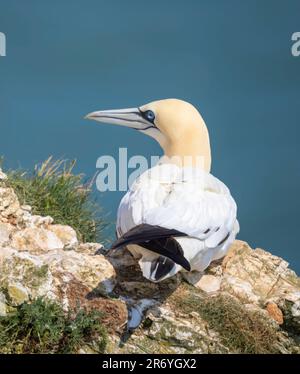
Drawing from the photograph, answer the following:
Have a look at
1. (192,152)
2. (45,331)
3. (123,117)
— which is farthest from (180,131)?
(45,331)

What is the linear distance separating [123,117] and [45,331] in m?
2.93

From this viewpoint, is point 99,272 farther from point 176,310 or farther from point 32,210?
point 32,210

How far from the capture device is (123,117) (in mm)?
9602

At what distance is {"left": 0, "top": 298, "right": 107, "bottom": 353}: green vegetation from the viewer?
7199mm

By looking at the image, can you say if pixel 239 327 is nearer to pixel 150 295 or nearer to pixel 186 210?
pixel 150 295

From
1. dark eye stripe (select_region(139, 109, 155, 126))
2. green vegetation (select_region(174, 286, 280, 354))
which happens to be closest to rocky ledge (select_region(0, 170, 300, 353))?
green vegetation (select_region(174, 286, 280, 354))

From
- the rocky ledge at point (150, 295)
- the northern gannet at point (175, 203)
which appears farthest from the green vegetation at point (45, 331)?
the northern gannet at point (175, 203)

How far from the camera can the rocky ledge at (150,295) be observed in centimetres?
748

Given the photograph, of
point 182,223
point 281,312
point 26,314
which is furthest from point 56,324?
point 281,312

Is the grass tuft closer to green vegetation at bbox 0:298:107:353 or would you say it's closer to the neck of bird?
green vegetation at bbox 0:298:107:353

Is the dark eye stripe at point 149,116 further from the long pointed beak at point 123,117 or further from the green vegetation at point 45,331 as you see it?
the green vegetation at point 45,331

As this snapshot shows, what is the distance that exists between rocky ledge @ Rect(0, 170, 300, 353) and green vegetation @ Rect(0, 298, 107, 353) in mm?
97

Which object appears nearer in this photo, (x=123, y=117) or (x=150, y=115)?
(x=150, y=115)
